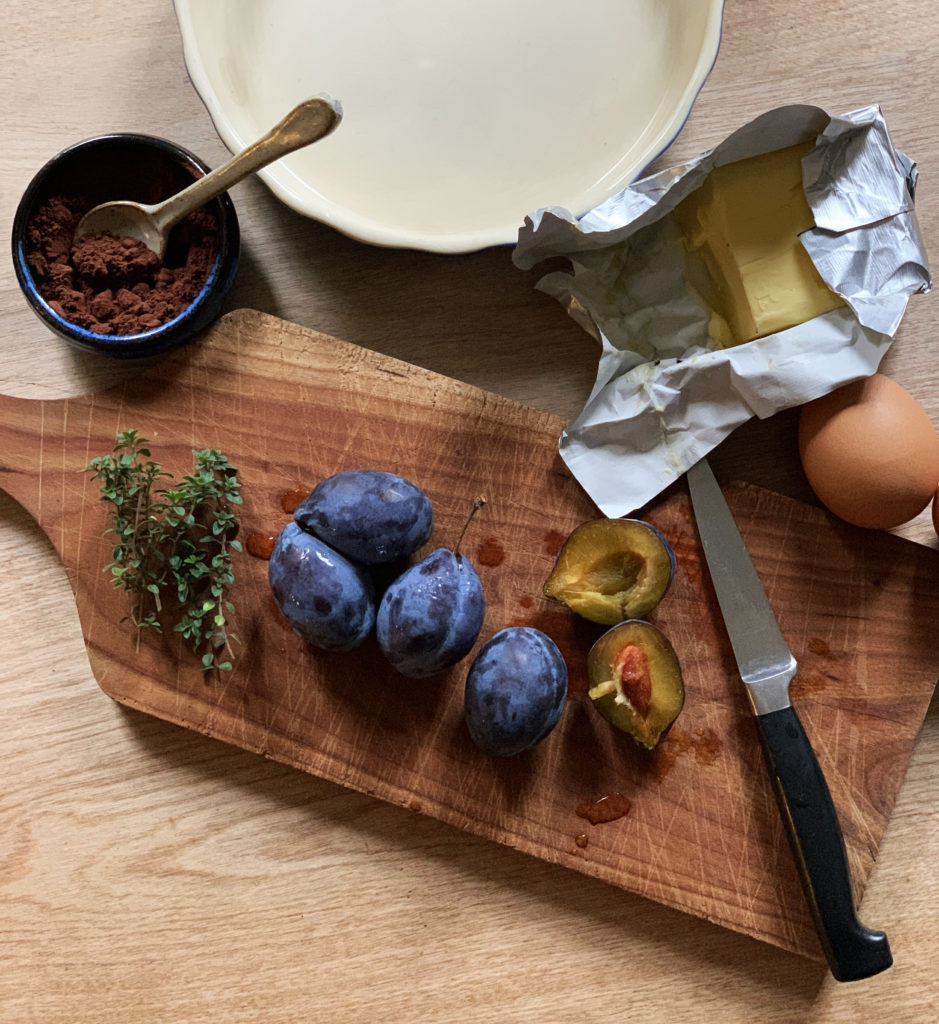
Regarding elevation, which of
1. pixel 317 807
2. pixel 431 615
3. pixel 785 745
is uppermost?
pixel 431 615

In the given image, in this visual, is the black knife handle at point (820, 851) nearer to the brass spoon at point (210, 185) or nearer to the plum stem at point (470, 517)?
the plum stem at point (470, 517)

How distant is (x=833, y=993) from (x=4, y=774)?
2.96 feet

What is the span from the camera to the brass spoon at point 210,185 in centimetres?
74

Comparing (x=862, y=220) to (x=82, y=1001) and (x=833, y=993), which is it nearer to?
(x=833, y=993)

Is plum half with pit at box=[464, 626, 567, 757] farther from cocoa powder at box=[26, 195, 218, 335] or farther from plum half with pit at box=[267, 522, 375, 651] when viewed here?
cocoa powder at box=[26, 195, 218, 335]

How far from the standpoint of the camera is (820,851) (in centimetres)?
81

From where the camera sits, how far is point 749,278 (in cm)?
83

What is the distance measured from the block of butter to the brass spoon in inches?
14.8

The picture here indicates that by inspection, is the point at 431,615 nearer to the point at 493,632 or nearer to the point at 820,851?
the point at 493,632

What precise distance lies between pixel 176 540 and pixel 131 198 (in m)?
0.35

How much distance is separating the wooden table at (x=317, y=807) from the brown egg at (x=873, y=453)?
7 centimetres

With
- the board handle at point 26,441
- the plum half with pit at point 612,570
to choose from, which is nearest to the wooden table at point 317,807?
the board handle at point 26,441

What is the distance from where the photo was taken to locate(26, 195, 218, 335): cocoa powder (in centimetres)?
83

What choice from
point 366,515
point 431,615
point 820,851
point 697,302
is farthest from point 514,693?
point 697,302
